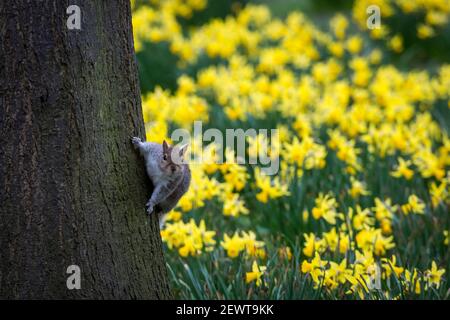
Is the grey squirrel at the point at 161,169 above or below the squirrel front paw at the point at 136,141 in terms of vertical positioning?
below

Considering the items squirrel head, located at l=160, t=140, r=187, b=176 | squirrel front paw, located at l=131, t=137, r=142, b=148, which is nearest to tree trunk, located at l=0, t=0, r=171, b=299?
squirrel front paw, located at l=131, t=137, r=142, b=148

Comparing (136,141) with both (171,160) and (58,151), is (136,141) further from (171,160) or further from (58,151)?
(58,151)

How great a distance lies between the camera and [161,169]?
2.36 meters

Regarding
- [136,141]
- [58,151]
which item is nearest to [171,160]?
[136,141]

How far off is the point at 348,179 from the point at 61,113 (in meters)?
2.40

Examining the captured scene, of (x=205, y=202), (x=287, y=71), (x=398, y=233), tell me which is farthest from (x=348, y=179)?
(x=287, y=71)

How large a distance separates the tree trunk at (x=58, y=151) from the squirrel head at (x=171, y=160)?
8.5 inches

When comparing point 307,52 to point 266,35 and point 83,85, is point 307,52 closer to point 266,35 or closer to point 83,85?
point 266,35

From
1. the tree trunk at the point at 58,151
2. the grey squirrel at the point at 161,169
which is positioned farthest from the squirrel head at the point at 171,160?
the tree trunk at the point at 58,151

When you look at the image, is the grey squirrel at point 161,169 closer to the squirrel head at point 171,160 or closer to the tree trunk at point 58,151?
the squirrel head at point 171,160

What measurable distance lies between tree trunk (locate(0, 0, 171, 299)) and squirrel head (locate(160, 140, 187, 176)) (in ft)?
0.71

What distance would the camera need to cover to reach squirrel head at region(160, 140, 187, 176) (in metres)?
2.37

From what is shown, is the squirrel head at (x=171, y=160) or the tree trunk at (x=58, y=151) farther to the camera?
the squirrel head at (x=171, y=160)

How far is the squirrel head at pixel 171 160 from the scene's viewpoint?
93.3 inches
